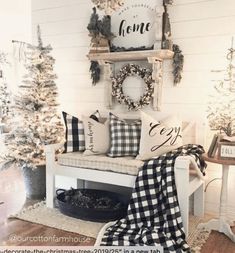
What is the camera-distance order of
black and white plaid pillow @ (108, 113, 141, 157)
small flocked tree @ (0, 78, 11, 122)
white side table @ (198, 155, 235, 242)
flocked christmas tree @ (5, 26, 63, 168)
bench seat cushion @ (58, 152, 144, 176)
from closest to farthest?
white side table @ (198, 155, 235, 242)
bench seat cushion @ (58, 152, 144, 176)
black and white plaid pillow @ (108, 113, 141, 157)
flocked christmas tree @ (5, 26, 63, 168)
small flocked tree @ (0, 78, 11, 122)

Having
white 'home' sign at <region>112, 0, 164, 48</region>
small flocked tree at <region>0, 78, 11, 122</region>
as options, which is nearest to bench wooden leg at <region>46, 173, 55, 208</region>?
white 'home' sign at <region>112, 0, 164, 48</region>

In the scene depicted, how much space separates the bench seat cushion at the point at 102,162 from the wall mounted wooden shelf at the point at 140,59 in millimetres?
736

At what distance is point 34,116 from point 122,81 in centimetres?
100

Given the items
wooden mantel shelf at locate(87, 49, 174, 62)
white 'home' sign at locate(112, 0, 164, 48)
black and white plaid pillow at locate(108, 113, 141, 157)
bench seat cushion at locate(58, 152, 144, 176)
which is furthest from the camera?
white 'home' sign at locate(112, 0, 164, 48)

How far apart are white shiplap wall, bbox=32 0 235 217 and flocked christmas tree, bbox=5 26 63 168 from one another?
0.38m

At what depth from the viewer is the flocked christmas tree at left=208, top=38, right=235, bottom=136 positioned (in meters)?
2.63

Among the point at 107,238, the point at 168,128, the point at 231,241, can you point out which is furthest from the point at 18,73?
the point at 231,241

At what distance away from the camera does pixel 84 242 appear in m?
2.38

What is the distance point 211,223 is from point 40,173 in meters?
1.78

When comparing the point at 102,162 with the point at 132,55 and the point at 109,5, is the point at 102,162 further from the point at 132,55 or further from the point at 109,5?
the point at 109,5

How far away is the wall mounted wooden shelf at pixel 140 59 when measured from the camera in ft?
9.84

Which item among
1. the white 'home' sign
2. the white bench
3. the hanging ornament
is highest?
the hanging ornament

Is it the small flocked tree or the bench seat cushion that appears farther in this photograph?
the small flocked tree

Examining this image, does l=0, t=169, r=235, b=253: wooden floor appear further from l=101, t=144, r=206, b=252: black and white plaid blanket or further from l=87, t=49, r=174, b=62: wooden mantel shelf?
l=87, t=49, r=174, b=62: wooden mantel shelf
